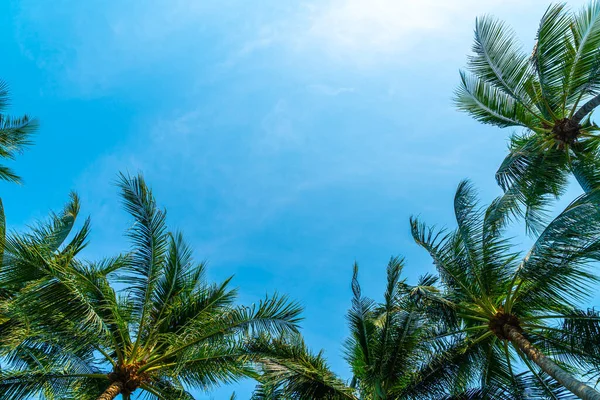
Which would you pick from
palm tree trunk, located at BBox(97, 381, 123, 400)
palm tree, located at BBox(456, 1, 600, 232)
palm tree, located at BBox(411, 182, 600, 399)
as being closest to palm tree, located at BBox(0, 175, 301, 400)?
palm tree trunk, located at BBox(97, 381, 123, 400)

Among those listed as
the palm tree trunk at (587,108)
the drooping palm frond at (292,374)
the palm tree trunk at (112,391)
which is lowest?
the palm tree trunk at (112,391)

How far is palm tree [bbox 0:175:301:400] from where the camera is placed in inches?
352

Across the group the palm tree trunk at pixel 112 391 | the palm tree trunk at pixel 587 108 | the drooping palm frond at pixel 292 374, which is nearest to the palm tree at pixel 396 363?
the drooping palm frond at pixel 292 374

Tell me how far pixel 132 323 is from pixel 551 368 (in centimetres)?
843

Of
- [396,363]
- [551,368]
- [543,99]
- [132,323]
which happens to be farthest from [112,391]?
[543,99]

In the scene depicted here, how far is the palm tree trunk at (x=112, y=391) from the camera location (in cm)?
893

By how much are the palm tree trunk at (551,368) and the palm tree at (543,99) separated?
4.07 meters

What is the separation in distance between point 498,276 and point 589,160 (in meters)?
4.60

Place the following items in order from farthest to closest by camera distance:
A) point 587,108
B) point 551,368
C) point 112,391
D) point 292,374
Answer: point 587,108
point 292,374
point 112,391
point 551,368

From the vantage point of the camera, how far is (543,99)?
12477 millimetres

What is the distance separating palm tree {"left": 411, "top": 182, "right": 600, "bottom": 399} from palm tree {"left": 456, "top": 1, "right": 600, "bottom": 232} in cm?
254

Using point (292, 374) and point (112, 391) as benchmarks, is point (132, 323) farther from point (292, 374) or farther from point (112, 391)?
point (292, 374)

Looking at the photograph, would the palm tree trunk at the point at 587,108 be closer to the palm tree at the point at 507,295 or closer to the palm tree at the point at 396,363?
the palm tree at the point at 507,295

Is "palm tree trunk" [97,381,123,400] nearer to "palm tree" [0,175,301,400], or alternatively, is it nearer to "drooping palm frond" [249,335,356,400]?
"palm tree" [0,175,301,400]
